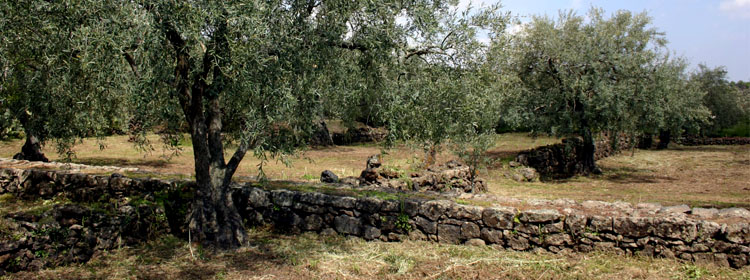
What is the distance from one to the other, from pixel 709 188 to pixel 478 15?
15728mm

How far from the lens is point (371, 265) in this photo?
8.35m

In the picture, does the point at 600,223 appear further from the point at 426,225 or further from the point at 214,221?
the point at 214,221

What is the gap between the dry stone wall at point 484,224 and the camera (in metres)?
8.09

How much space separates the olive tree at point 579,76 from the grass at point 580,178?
275cm

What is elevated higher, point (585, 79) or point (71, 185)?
point (585, 79)

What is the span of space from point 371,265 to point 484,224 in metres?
2.39

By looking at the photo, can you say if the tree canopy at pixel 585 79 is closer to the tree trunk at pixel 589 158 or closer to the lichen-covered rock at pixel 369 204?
the tree trunk at pixel 589 158

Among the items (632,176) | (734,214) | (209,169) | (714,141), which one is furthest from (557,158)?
(714,141)

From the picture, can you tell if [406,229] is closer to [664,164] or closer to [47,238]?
[47,238]

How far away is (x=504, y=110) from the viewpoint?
79.1ft

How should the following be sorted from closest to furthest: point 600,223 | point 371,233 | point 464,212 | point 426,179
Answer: point 600,223 < point 464,212 < point 371,233 < point 426,179

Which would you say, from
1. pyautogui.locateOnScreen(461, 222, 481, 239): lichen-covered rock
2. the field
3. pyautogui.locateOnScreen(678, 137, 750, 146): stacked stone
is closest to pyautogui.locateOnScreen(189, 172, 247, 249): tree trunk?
the field

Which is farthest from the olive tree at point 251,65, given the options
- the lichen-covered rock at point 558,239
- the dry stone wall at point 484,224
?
the lichen-covered rock at point 558,239

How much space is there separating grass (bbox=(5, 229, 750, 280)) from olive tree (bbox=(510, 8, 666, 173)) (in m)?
14.9
